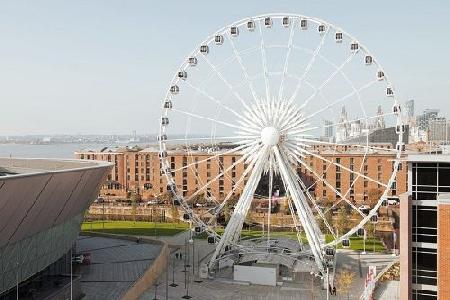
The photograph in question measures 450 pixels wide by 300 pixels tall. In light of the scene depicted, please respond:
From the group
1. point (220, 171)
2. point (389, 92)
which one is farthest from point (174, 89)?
point (220, 171)

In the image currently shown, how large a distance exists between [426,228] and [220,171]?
70.4 metres

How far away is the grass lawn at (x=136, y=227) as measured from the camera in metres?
72.1

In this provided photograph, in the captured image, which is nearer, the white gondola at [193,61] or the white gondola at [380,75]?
the white gondola at [380,75]

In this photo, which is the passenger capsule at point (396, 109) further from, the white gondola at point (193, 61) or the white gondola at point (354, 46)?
the white gondola at point (193, 61)

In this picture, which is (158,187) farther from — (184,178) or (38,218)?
(38,218)

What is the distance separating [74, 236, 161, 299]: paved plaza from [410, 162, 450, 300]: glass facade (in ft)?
67.6

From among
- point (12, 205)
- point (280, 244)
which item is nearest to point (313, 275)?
point (280, 244)

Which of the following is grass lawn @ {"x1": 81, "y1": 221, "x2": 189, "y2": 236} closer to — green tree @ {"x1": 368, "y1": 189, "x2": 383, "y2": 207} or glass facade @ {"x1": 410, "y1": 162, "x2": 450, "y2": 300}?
green tree @ {"x1": 368, "y1": 189, "x2": 383, "y2": 207}

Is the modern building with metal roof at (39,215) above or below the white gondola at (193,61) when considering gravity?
below

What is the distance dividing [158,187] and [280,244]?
5821 cm

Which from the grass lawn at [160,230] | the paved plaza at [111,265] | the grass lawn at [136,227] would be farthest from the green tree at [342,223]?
the paved plaza at [111,265]

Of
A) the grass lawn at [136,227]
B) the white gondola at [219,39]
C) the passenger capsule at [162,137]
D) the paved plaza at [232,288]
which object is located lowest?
the paved plaza at [232,288]

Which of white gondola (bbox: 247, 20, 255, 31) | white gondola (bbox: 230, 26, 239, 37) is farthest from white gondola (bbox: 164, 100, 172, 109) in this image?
white gondola (bbox: 247, 20, 255, 31)

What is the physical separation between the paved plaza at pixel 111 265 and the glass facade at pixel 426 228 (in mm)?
20619
